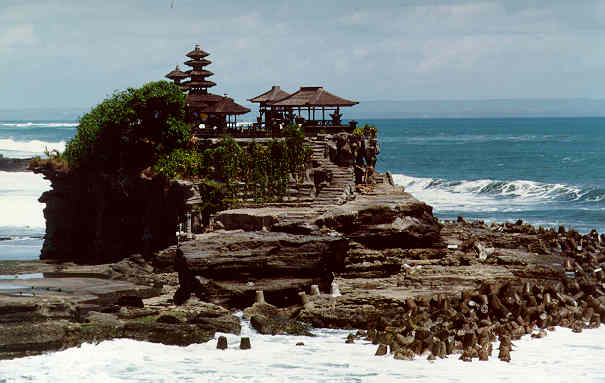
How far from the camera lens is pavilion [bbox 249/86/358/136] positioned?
177 feet

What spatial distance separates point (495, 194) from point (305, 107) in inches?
1566

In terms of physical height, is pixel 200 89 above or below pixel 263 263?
above

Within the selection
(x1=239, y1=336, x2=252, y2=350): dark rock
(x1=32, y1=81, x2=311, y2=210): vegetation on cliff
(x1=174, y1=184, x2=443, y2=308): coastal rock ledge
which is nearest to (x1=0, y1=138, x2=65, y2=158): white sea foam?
(x1=32, y1=81, x2=311, y2=210): vegetation on cliff

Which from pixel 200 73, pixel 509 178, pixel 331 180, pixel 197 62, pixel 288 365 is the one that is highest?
pixel 197 62

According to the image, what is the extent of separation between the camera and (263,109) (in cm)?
5919

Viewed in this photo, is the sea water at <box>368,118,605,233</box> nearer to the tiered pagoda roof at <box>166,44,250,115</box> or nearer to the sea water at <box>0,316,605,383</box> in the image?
the tiered pagoda roof at <box>166,44,250,115</box>

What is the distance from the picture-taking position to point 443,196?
9194 centimetres

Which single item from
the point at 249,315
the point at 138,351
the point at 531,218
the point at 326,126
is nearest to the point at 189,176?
the point at 326,126

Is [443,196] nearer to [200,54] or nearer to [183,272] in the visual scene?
[200,54]

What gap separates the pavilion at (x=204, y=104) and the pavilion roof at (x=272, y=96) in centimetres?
189

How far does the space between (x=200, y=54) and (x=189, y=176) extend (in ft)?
45.4

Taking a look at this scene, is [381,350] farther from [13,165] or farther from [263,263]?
[13,165]

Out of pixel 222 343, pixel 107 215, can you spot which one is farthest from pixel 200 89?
pixel 222 343

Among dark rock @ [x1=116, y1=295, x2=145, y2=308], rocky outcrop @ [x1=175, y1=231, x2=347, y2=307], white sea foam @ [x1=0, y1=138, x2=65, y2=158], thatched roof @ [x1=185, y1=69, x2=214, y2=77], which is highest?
thatched roof @ [x1=185, y1=69, x2=214, y2=77]
